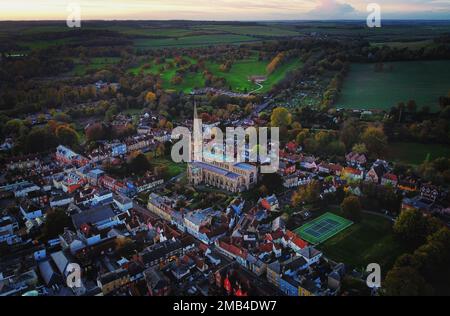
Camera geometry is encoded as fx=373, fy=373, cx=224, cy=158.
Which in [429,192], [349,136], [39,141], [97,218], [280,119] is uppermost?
[280,119]

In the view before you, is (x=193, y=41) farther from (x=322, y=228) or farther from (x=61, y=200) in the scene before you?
(x=322, y=228)

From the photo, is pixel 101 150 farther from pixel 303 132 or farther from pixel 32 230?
pixel 303 132

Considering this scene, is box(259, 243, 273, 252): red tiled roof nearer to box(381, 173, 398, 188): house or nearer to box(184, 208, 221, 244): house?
box(184, 208, 221, 244): house

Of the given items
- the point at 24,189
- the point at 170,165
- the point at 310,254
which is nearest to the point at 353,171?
the point at 310,254

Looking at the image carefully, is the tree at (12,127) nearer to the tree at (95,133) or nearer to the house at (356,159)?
the tree at (95,133)

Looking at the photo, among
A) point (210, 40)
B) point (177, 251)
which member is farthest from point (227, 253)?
point (210, 40)

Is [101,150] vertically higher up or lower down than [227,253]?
higher up

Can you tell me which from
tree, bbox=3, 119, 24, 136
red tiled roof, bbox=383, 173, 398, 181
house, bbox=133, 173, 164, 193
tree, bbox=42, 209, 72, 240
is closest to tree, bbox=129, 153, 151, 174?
house, bbox=133, 173, 164, 193
